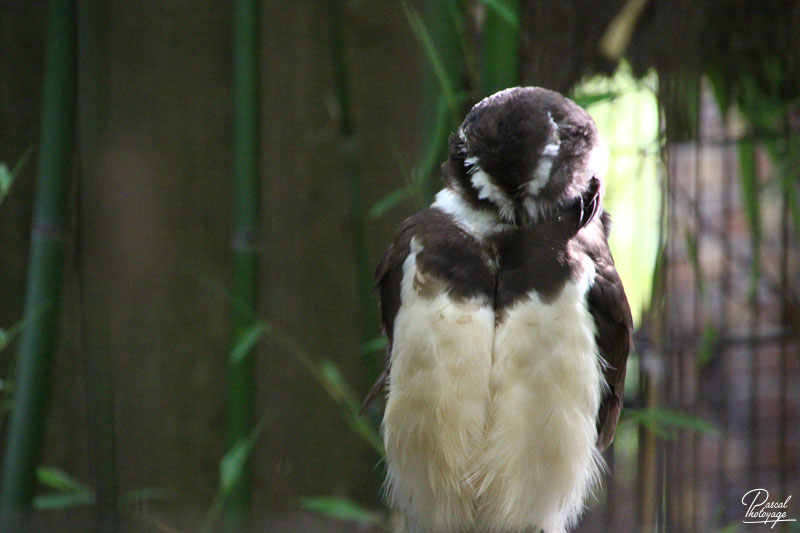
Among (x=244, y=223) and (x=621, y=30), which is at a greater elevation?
(x=621, y=30)

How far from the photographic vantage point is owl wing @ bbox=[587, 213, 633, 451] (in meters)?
0.48

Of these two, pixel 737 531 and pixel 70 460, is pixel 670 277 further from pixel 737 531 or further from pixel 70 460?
pixel 70 460

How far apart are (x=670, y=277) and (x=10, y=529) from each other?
1.68ft

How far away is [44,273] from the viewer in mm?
655

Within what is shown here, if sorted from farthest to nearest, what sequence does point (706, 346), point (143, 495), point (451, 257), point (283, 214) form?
point (706, 346)
point (283, 214)
point (143, 495)
point (451, 257)

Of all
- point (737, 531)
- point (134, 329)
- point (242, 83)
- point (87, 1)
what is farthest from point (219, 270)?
point (737, 531)

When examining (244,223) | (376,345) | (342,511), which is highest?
(244,223)

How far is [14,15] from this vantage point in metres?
0.69

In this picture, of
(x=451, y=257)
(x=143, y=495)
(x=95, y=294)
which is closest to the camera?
(x=451, y=257)
